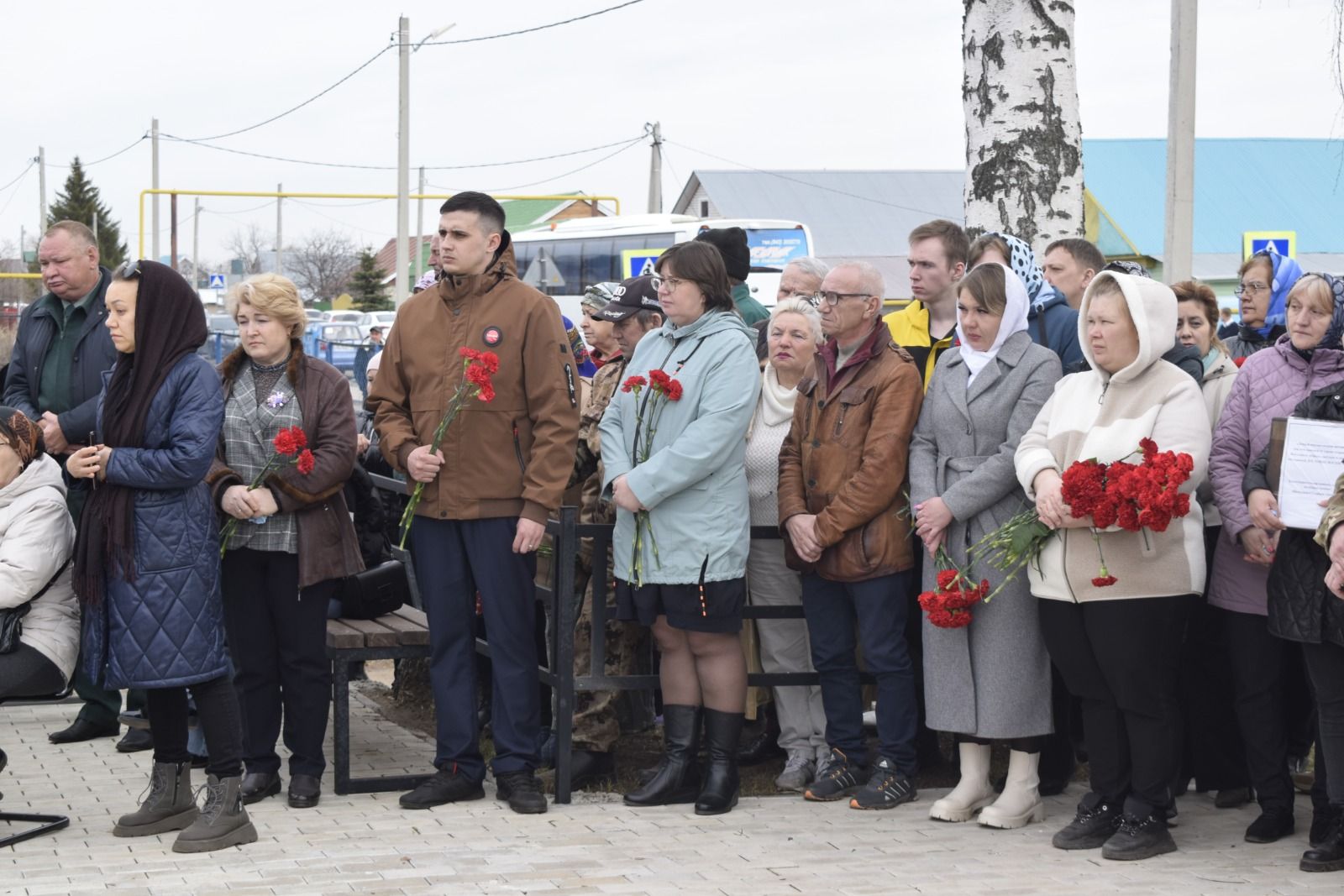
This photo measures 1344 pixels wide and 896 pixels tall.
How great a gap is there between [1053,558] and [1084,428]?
0.44 meters

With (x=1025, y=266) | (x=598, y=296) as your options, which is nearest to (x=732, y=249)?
(x=598, y=296)

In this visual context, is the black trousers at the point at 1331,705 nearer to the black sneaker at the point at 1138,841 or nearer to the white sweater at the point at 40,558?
the black sneaker at the point at 1138,841

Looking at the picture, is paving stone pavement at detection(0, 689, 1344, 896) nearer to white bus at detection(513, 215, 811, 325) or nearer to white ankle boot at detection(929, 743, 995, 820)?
white ankle boot at detection(929, 743, 995, 820)

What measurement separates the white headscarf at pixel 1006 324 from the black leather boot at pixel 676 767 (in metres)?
1.57

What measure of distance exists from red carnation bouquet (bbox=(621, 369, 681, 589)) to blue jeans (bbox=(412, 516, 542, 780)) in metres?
0.42

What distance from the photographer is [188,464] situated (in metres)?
5.34

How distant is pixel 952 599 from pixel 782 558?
0.98 m

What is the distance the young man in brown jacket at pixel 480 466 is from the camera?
5836mm

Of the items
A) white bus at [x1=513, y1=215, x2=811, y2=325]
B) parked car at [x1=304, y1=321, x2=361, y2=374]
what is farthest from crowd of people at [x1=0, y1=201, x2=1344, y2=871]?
parked car at [x1=304, y1=321, x2=361, y2=374]

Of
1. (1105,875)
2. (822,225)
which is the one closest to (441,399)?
(1105,875)

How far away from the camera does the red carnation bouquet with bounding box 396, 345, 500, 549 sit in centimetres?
558

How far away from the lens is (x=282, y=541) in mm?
5875

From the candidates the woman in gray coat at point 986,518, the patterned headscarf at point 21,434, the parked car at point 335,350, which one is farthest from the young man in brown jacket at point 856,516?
the parked car at point 335,350

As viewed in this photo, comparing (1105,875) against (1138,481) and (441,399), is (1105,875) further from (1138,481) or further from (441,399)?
(441,399)
